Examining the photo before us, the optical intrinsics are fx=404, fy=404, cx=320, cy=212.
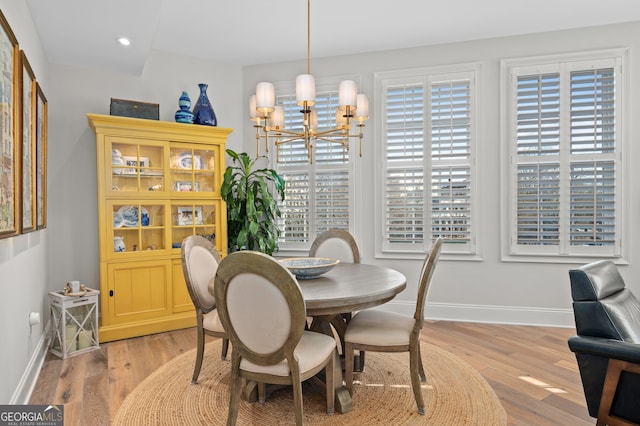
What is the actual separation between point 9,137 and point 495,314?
4206mm

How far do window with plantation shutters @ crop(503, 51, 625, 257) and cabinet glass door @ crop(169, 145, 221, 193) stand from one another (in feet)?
10.0

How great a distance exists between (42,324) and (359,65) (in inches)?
155

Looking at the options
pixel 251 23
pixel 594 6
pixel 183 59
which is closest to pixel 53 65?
pixel 183 59

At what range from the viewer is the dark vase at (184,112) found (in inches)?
160

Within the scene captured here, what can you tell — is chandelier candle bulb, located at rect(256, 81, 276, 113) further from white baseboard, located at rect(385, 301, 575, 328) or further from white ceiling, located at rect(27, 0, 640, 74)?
white baseboard, located at rect(385, 301, 575, 328)

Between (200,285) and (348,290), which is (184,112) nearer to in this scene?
(200,285)

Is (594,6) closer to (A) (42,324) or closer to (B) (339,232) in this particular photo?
(B) (339,232)

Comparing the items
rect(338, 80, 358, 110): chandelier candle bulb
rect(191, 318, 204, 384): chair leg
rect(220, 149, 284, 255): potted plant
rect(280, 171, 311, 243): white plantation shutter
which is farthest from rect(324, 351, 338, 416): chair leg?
rect(280, 171, 311, 243): white plantation shutter

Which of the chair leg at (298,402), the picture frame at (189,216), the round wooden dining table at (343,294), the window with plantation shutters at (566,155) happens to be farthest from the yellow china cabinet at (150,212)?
the window with plantation shutters at (566,155)

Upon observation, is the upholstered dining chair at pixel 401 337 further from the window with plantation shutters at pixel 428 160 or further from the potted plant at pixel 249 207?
the potted plant at pixel 249 207

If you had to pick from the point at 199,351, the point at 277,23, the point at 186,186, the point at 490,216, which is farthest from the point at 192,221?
the point at 490,216

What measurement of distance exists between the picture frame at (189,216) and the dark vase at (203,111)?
0.90 metres

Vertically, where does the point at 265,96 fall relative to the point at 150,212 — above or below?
above

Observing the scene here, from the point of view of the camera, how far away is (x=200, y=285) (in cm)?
277
